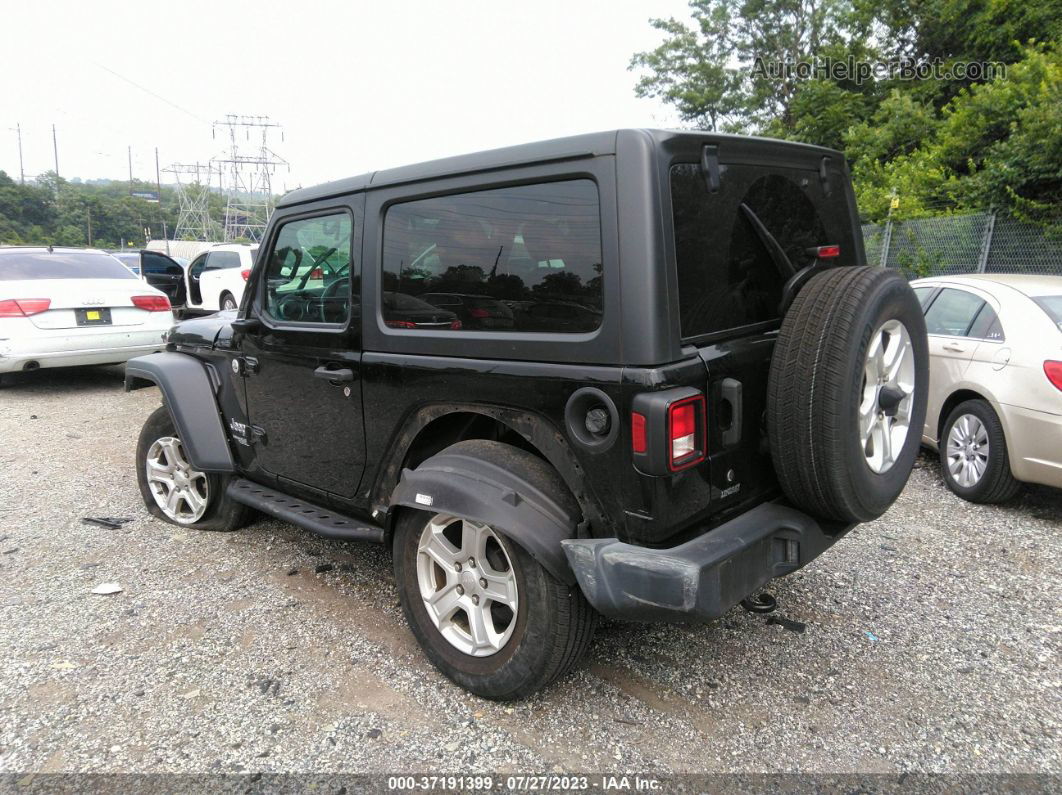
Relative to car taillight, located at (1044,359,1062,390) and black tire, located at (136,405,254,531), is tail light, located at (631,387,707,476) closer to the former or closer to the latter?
black tire, located at (136,405,254,531)

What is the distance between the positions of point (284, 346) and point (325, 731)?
178cm

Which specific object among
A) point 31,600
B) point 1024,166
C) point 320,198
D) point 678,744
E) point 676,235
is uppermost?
point 1024,166

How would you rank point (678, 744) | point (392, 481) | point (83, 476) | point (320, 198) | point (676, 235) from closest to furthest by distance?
point (676, 235)
point (678, 744)
point (392, 481)
point (320, 198)
point (83, 476)

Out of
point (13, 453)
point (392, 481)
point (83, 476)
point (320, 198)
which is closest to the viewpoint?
point (392, 481)

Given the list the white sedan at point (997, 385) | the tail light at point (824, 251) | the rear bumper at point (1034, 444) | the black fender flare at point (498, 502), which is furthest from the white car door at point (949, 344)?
the black fender flare at point (498, 502)

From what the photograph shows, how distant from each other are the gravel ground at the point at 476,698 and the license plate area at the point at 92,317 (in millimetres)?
4368

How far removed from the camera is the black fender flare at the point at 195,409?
3854 mm

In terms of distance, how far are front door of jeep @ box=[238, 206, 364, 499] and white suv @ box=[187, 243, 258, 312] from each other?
465 inches

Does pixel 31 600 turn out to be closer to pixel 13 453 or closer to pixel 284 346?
pixel 284 346

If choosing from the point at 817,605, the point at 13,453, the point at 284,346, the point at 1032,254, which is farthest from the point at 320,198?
the point at 1032,254

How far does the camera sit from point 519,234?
245cm

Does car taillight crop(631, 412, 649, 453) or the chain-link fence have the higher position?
the chain-link fence

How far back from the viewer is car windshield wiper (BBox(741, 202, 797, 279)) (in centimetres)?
255

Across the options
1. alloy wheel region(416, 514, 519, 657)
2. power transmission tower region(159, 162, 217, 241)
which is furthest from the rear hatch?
power transmission tower region(159, 162, 217, 241)
